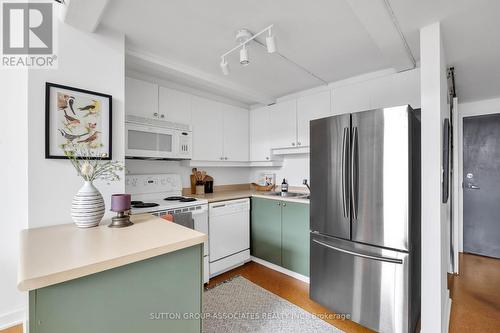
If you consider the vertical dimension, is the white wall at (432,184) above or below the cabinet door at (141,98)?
below

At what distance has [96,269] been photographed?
0.87 metres

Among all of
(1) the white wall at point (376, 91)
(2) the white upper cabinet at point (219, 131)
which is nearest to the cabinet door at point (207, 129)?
(2) the white upper cabinet at point (219, 131)

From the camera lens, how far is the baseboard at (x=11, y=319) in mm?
1671

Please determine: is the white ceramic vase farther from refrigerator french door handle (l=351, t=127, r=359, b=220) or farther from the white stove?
refrigerator french door handle (l=351, t=127, r=359, b=220)

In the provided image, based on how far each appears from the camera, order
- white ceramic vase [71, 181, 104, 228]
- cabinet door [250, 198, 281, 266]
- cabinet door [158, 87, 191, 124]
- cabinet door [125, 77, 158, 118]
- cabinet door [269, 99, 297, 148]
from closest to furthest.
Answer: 1. white ceramic vase [71, 181, 104, 228]
2. cabinet door [125, 77, 158, 118]
3. cabinet door [158, 87, 191, 124]
4. cabinet door [250, 198, 281, 266]
5. cabinet door [269, 99, 297, 148]

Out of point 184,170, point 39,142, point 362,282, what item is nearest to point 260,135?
point 184,170

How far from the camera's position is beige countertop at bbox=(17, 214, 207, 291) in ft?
2.64

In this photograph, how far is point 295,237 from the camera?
2523 millimetres

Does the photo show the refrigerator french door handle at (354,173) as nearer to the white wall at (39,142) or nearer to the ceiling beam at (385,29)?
the ceiling beam at (385,29)

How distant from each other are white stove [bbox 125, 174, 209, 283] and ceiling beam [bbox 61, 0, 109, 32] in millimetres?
1397

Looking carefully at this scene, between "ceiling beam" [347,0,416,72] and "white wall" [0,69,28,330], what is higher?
"ceiling beam" [347,0,416,72]

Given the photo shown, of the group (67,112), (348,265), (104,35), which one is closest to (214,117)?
(104,35)

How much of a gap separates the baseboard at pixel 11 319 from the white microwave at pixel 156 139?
1435 mm

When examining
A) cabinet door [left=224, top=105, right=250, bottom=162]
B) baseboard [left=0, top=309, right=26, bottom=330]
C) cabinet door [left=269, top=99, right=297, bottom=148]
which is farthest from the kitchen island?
cabinet door [left=269, top=99, right=297, bottom=148]
